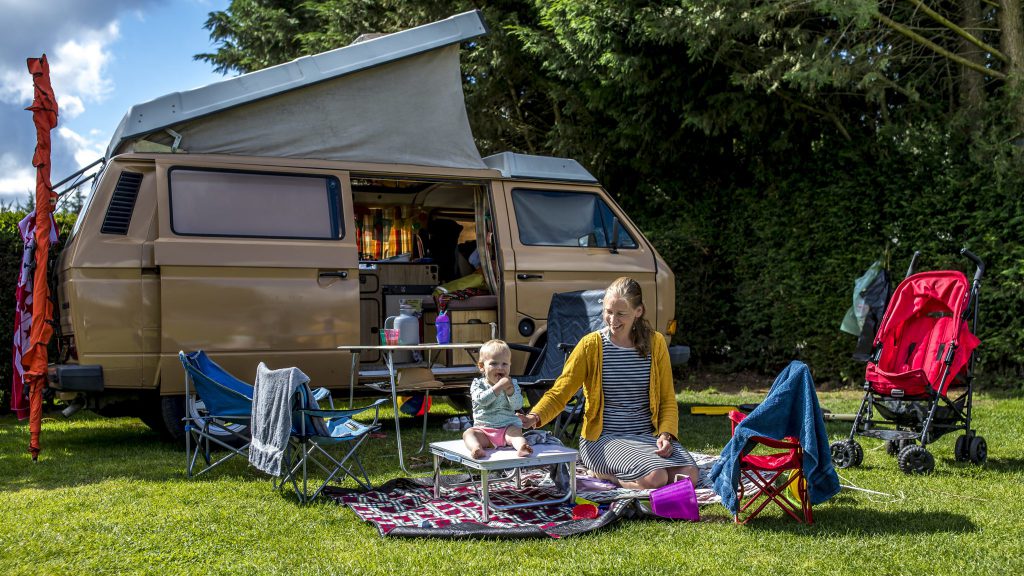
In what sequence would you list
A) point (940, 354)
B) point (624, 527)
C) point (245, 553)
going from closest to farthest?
point (245, 553), point (624, 527), point (940, 354)

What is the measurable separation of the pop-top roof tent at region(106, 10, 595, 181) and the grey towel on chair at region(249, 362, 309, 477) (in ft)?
7.97

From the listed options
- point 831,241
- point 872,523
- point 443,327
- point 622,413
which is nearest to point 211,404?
point 443,327

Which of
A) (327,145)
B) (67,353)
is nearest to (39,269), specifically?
(67,353)

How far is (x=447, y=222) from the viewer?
29.8 ft

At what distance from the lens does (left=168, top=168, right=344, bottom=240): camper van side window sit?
6.69 m

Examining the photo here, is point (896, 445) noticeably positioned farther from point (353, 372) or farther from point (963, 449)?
point (353, 372)

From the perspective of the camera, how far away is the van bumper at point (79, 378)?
6156 millimetres

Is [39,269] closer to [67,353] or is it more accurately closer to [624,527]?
[67,353]

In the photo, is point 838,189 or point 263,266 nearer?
point 263,266

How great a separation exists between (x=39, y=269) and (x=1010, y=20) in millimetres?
9250

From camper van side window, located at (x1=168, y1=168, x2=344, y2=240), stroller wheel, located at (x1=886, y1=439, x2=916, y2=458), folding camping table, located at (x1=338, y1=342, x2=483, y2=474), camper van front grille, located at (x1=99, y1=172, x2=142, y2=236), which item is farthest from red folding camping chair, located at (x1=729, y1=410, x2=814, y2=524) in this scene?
camper van front grille, located at (x1=99, y1=172, x2=142, y2=236)

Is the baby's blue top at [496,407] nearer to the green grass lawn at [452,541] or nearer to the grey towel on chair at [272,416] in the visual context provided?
the green grass lawn at [452,541]

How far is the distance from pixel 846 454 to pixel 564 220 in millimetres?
3242

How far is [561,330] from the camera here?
7441 millimetres
